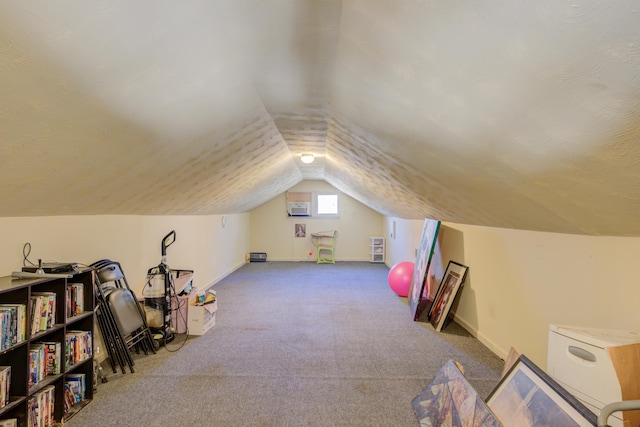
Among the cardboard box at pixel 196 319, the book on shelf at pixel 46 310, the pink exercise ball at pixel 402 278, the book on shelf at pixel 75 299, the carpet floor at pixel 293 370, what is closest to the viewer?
the book on shelf at pixel 46 310

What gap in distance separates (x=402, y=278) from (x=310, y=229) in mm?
4068

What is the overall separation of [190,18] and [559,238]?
2617 mm

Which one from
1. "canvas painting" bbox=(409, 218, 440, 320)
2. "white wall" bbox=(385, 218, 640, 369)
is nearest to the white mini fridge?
"white wall" bbox=(385, 218, 640, 369)

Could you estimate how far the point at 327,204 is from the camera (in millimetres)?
8750

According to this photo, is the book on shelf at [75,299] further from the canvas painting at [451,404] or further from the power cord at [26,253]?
the canvas painting at [451,404]

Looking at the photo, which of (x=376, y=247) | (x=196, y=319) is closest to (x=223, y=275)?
(x=196, y=319)

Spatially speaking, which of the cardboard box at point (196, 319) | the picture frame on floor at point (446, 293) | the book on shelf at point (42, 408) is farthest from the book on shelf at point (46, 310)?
the picture frame on floor at point (446, 293)

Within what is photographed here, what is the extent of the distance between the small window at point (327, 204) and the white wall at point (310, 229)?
150mm

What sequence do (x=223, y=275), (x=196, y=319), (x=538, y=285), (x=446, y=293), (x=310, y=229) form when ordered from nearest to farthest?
(x=538, y=285) < (x=196, y=319) < (x=446, y=293) < (x=223, y=275) < (x=310, y=229)

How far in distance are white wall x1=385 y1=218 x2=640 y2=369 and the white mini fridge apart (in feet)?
1.31

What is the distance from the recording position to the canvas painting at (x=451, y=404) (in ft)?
5.59

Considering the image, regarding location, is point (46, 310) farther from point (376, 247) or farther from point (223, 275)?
point (376, 247)

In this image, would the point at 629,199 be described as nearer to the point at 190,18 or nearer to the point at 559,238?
the point at 559,238

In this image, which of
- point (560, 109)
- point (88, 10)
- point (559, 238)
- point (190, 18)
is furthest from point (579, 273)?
point (88, 10)
